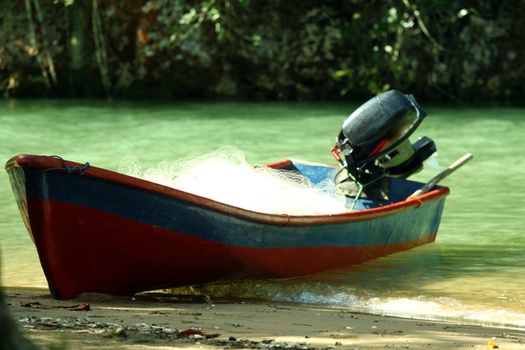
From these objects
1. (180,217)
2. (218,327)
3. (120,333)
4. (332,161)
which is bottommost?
(332,161)

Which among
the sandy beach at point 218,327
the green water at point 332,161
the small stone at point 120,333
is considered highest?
the small stone at point 120,333

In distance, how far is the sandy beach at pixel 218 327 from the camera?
4598 mm

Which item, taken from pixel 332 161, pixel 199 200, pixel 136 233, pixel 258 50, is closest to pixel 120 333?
pixel 136 233

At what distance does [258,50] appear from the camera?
63.1ft

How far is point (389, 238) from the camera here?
8109mm

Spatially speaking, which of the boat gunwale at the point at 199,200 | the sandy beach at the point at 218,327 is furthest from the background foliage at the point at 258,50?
the sandy beach at the point at 218,327

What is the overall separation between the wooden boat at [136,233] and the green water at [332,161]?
0.37m

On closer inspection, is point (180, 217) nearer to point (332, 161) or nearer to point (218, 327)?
point (218, 327)

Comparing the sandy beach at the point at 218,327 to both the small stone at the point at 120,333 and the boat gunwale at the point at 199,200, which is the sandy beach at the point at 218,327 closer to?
the small stone at the point at 120,333

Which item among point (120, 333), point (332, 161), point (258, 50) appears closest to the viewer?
point (120, 333)

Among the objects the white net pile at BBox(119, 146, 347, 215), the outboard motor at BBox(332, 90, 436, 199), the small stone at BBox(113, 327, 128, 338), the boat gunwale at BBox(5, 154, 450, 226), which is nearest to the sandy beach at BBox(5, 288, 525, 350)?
the small stone at BBox(113, 327, 128, 338)

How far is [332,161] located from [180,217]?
676cm

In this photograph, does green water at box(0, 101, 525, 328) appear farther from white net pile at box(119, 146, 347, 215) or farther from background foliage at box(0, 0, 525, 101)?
background foliage at box(0, 0, 525, 101)

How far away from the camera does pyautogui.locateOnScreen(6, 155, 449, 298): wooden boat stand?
19.5ft
